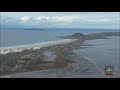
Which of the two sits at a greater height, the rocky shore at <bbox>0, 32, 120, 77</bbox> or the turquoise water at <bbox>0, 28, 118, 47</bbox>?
the turquoise water at <bbox>0, 28, 118, 47</bbox>

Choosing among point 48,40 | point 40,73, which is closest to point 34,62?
point 40,73

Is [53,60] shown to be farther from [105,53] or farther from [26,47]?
[105,53]

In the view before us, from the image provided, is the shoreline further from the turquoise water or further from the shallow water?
the shallow water

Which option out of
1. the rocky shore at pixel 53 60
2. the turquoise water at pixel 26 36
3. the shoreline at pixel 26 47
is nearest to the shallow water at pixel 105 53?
the rocky shore at pixel 53 60

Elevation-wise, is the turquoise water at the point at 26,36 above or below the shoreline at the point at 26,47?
above

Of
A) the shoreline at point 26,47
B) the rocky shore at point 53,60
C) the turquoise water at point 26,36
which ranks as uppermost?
the turquoise water at point 26,36

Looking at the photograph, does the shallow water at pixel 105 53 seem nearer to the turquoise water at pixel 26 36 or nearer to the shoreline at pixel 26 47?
the turquoise water at pixel 26 36

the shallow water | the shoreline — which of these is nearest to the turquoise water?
the shoreline

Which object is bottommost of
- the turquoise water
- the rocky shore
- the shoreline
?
the rocky shore

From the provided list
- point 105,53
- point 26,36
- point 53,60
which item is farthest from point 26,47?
point 105,53

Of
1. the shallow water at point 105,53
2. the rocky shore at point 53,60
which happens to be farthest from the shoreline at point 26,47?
the shallow water at point 105,53
